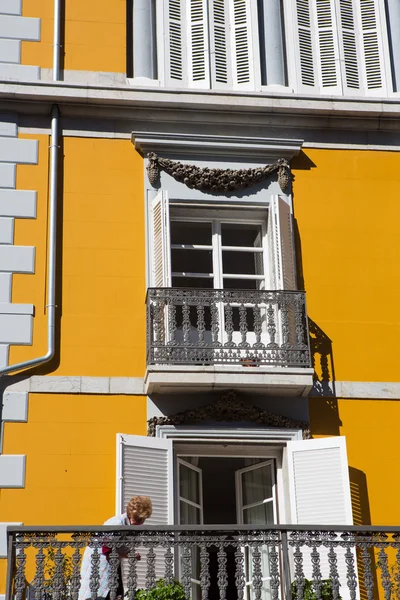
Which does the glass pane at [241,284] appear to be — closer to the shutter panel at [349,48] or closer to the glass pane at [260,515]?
the glass pane at [260,515]

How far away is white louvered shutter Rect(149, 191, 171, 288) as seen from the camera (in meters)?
14.4

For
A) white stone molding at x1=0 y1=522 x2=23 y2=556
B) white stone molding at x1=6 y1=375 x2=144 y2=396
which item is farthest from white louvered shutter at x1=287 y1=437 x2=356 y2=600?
white stone molding at x1=0 y1=522 x2=23 y2=556

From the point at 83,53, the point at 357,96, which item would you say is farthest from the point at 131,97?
the point at 357,96

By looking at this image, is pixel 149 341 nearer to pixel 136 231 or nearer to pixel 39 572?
pixel 136 231

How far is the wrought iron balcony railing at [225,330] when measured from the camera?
13977 millimetres

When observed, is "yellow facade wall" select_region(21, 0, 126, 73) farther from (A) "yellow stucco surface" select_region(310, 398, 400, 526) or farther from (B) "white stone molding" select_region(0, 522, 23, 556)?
(B) "white stone molding" select_region(0, 522, 23, 556)

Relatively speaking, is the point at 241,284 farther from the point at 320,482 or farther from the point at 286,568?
the point at 286,568

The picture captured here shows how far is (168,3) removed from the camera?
16.4 meters

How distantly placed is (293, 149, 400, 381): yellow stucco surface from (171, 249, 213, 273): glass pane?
3.98 feet

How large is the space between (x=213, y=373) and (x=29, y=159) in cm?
364

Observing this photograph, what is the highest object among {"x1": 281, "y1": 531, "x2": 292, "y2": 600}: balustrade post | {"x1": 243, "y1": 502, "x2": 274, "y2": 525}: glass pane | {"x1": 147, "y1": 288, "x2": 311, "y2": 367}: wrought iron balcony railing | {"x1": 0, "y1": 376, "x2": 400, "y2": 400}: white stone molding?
{"x1": 147, "y1": 288, "x2": 311, "y2": 367}: wrought iron balcony railing

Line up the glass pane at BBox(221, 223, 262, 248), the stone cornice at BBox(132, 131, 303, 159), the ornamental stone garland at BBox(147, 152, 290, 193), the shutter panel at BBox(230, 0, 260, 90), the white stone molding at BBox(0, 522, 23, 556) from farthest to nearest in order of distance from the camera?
the shutter panel at BBox(230, 0, 260, 90) → the glass pane at BBox(221, 223, 262, 248) → the stone cornice at BBox(132, 131, 303, 159) → the ornamental stone garland at BBox(147, 152, 290, 193) → the white stone molding at BBox(0, 522, 23, 556)

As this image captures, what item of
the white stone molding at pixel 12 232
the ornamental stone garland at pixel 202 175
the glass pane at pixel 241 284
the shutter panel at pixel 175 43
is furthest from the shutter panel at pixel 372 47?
the white stone molding at pixel 12 232

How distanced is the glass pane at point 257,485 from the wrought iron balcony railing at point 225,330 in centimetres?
134
